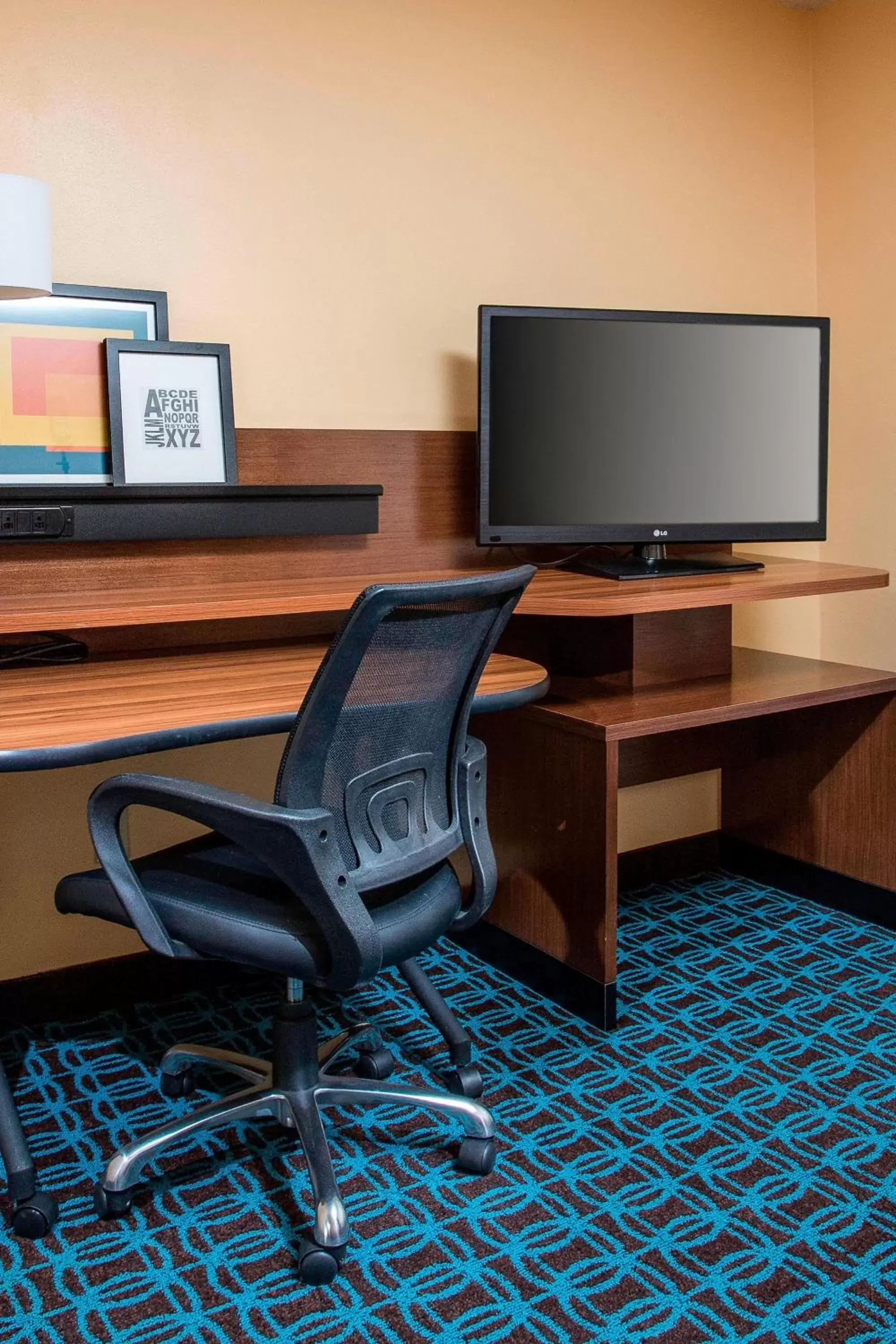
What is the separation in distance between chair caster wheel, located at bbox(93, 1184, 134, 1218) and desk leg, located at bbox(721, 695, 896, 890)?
1274mm

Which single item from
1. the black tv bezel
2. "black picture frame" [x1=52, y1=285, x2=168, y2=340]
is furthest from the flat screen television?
"black picture frame" [x1=52, y1=285, x2=168, y2=340]

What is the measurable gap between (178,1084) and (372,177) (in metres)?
1.29

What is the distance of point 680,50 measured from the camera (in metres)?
2.08

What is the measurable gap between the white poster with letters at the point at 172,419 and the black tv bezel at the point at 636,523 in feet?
1.26

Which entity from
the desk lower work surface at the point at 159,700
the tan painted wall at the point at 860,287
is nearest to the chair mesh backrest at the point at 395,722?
the desk lower work surface at the point at 159,700

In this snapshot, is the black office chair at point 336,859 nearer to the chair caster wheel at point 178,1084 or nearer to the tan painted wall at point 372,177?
the chair caster wheel at point 178,1084

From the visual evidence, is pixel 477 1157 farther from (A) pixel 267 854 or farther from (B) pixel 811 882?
(B) pixel 811 882

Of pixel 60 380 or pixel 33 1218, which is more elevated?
pixel 60 380

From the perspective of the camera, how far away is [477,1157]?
1282 millimetres

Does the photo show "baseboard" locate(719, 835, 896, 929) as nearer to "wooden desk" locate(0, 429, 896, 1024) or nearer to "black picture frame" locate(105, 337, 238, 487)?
"wooden desk" locate(0, 429, 896, 1024)

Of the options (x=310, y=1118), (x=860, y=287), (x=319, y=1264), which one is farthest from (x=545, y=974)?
(x=860, y=287)

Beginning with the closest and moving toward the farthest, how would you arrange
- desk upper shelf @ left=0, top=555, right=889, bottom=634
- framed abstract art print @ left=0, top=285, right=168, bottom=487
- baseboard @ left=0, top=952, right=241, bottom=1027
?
1. desk upper shelf @ left=0, top=555, right=889, bottom=634
2. framed abstract art print @ left=0, top=285, right=168, bottom=487
3. baseboard @ left=0, top=952, right=241, bottom=1027

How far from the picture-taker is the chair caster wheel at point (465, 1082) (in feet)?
4.70

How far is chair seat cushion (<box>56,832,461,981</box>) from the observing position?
1107 millimetres
